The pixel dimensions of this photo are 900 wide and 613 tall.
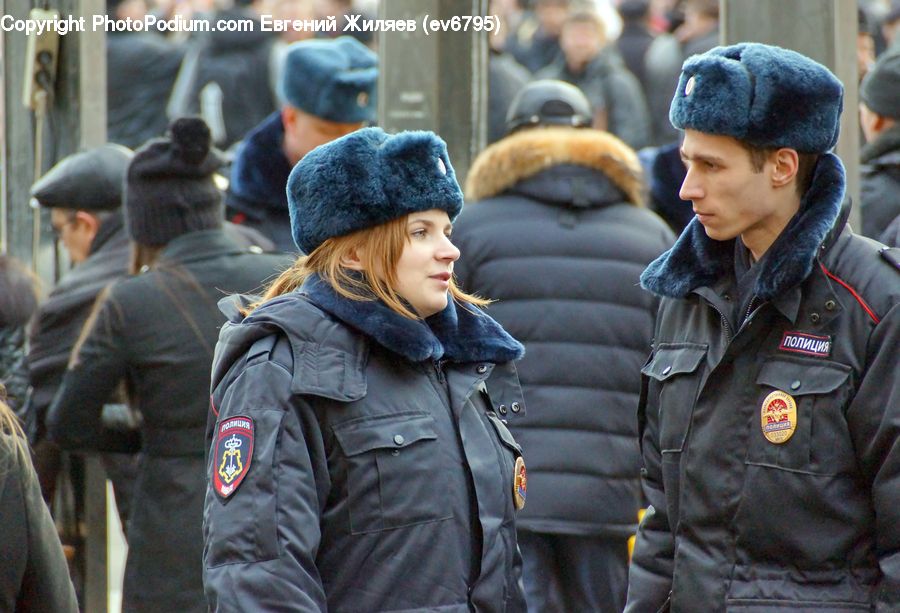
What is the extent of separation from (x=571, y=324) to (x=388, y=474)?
232 cm

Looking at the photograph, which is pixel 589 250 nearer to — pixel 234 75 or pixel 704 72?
pixel 704 72

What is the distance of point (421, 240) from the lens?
3.41 metres

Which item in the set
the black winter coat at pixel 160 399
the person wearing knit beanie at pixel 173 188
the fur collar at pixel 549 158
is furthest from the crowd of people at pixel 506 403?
the fur collar at pixel 549 158

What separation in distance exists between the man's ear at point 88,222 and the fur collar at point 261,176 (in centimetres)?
71

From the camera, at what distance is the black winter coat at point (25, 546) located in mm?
3363

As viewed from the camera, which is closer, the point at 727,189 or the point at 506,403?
the point at 727,189

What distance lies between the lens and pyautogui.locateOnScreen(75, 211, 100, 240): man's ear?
6133mm

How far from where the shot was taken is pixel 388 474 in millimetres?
3234

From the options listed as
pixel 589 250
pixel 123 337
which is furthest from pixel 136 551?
pixel 589 250

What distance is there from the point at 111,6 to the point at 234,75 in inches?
71.3

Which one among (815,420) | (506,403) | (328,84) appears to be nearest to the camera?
(815,420)

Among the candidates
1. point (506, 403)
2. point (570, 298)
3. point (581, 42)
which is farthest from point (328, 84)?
point (581, 42)

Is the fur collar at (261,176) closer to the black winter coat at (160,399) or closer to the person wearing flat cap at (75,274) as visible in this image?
the person wearing flat cap at (75,274)

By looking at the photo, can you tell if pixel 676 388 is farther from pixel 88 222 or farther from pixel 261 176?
pixel 261 176
